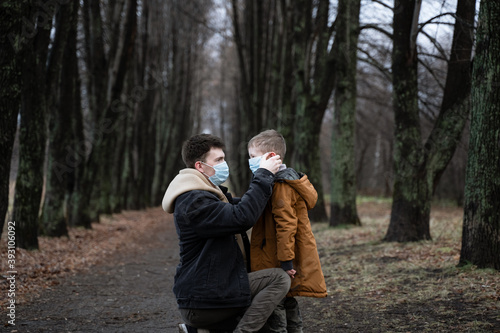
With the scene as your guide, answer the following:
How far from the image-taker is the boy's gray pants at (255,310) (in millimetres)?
3197

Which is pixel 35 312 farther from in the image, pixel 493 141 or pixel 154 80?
pixel 154 80

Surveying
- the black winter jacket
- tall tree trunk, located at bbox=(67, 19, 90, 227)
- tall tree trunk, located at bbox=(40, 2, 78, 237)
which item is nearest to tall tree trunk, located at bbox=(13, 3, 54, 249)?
tall tree trunk, located at bbox=(40, 2, 78, 237)

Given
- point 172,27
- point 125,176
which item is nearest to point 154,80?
point 172,27

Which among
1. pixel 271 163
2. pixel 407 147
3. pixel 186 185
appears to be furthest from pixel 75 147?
pixel 271 163

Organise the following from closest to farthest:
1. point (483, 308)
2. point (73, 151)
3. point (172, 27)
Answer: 1. point (483, 308)
2. point (73, 151)
3. point (172, 27)

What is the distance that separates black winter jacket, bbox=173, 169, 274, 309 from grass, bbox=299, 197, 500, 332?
5.99 feet

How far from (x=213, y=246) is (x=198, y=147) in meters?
0.72

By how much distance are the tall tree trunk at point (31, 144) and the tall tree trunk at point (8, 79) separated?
267cm

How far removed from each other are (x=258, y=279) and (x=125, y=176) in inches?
784

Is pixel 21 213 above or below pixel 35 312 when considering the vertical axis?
above

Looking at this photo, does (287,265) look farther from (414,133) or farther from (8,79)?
(414,133)

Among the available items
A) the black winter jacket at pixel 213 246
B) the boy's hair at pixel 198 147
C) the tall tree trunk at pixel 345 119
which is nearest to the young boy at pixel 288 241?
the black winter jacket at pixel 213 246

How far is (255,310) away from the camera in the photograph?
10.7 feet

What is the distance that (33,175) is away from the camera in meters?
8.98
